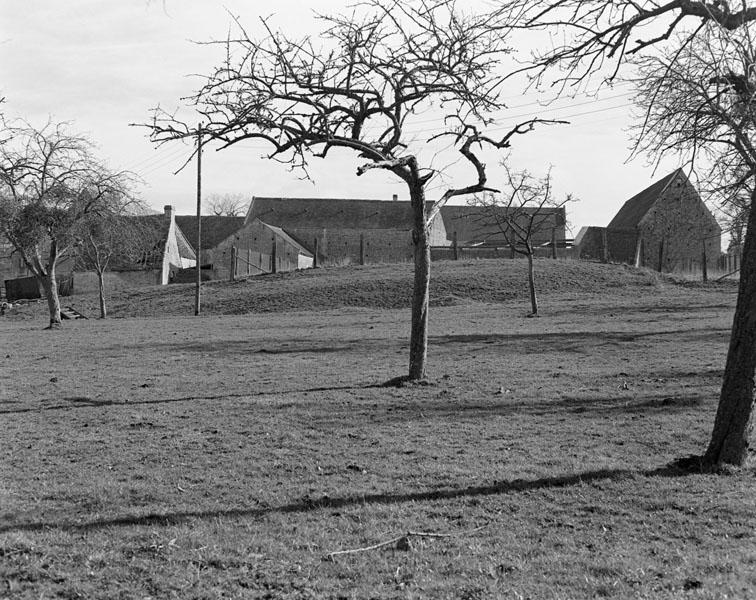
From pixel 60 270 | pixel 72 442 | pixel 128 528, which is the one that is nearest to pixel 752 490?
pixel 128 528

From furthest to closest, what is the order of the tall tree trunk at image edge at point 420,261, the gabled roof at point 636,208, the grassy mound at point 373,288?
1. the gabled roof at point 636,208
2. the grassy mound at point 373,288
3. the tall tree trunk at image edge at point 420,261

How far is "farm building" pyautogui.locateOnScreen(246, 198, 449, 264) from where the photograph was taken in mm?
62094

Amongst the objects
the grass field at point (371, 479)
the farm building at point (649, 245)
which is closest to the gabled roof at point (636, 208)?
the farm building at point (649, 245)

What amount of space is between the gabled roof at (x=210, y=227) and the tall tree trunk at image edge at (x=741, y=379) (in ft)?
223

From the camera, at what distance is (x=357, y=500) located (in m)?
5.94

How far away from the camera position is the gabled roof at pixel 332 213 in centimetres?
6638

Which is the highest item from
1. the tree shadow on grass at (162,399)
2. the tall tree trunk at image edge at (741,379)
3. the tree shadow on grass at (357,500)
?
the tall tree trunk at image edge at (741,379)

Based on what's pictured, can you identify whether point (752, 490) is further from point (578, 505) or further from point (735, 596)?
point (735, 596)

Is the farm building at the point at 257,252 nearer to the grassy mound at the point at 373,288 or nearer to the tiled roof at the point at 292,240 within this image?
the tiled roof at the point at 292,240

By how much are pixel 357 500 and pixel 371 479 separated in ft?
2.07

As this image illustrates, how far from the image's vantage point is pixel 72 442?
27.0 feet

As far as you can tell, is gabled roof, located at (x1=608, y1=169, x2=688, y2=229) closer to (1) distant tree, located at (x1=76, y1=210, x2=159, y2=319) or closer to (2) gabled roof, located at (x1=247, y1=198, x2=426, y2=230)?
(2) gabled roof, located at (x1=247, y1=198, x2=426, y2=230)

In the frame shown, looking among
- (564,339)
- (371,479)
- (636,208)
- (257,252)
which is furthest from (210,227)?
(371,479)

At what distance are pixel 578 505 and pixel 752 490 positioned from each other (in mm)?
1386
